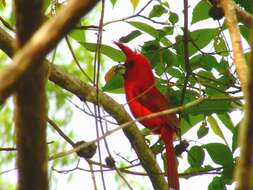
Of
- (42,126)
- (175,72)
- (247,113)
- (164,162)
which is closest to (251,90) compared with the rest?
(247,113)

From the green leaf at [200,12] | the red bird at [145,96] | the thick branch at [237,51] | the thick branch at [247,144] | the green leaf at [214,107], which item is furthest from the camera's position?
the red bird at [145,96]

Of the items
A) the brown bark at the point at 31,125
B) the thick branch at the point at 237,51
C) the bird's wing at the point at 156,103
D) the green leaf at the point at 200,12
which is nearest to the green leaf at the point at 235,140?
the green leaf at the point at 200,12

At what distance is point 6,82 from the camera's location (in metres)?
0.59

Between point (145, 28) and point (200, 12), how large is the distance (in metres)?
0.17

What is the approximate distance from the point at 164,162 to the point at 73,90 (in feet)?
1.88

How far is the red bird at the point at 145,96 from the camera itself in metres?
2.50

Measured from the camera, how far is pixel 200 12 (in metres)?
1.83

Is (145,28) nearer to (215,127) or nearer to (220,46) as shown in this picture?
(220,46)

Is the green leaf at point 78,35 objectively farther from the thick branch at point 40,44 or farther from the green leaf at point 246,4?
the thick branch at point 40,44

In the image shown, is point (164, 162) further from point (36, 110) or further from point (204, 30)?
point (36, 110)

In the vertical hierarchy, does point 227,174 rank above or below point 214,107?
below

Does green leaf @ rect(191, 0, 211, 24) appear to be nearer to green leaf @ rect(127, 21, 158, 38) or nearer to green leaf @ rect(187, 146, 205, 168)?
green leaf @ rect(127, 21, 158, 38)

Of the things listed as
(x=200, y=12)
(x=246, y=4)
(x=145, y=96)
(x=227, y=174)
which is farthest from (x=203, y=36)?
(x=145, y=96)

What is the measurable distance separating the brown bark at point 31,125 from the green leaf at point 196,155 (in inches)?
45.8
